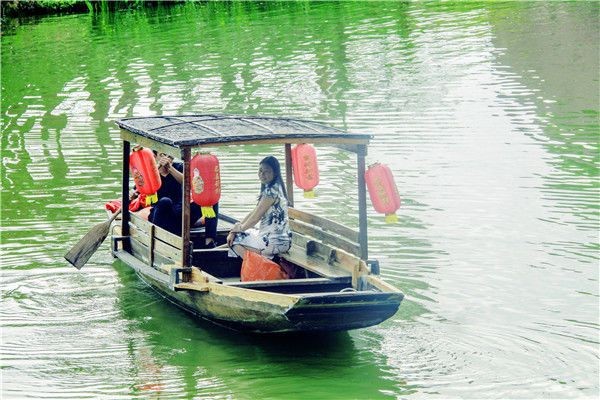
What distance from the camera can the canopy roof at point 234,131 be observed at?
27.0ft

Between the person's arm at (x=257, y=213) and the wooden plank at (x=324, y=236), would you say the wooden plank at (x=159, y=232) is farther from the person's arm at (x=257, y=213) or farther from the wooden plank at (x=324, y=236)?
the wooden plank at (x=324, y=236)

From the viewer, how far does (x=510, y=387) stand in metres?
7.48

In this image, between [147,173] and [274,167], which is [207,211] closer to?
[274,167]

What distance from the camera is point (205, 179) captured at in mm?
8438

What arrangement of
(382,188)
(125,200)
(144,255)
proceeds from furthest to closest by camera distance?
(125,200), (144,255), (382,188)

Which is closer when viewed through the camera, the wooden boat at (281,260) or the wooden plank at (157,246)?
the wooden boat at (281,260)

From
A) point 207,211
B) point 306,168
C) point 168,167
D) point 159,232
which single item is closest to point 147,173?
point 159,232

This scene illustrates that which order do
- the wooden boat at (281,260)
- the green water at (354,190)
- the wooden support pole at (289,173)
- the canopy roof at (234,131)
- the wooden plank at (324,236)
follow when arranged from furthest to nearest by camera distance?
the wooden support pole at (289,173) → the wooden plank at (324,236) → the canopy roof at (234,131) → the green water at (354,190) → the wooden boat at (281,260)

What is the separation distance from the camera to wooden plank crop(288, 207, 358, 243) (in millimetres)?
8727

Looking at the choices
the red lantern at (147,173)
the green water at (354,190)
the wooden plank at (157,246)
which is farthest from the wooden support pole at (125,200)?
the red lantern at (147,173)

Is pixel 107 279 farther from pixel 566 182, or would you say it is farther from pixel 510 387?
pixel 566 182

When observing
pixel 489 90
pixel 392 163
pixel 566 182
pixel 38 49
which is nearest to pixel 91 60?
pixel 38 49

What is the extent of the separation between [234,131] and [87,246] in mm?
2566

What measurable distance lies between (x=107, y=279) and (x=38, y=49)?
1387 centimetres
